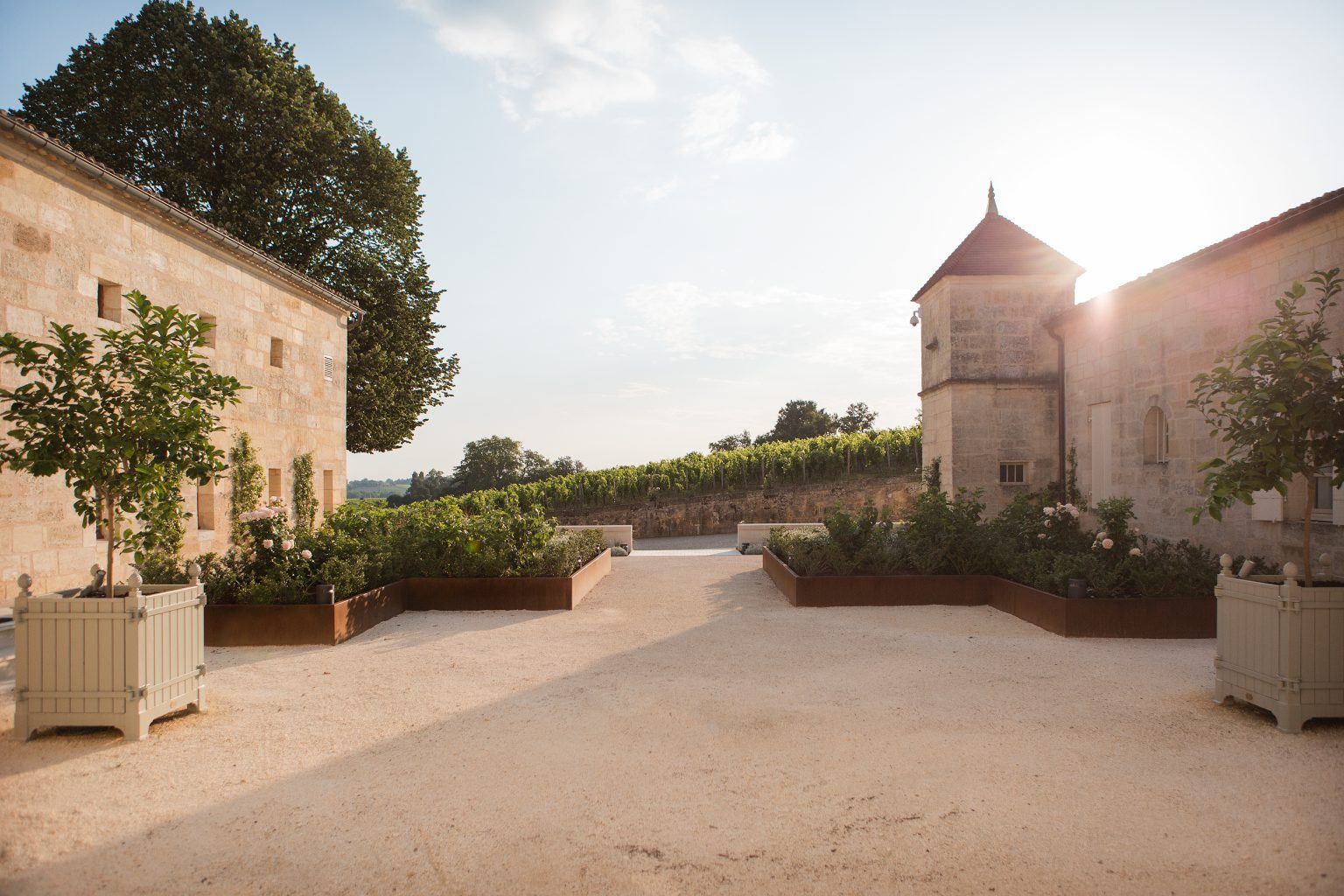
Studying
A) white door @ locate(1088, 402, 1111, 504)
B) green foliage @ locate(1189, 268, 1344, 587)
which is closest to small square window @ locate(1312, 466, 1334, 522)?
white door @ locate(1088, 402, 1111, 504)

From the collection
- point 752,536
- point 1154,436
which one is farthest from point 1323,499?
point 752,536

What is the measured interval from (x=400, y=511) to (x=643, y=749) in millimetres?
9917

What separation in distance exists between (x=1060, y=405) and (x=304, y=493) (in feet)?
47.3

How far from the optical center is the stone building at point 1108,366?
8.45 meters

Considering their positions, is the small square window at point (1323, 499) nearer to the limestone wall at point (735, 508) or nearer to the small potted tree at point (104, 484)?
the small potted tree at point (104, 484)

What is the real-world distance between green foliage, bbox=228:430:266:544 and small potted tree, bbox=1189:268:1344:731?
41.0 feet

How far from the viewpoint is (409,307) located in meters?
20.1

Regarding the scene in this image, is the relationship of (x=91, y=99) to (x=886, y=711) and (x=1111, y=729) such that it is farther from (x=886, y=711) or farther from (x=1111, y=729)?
(x=1111, y=729)

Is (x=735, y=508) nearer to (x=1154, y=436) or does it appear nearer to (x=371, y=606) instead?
(x=1154, y=436)

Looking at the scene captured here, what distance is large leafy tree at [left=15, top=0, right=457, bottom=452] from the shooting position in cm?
1666

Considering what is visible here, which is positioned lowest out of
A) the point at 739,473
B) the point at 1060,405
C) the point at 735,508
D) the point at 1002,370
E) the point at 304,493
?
the point at 735,508

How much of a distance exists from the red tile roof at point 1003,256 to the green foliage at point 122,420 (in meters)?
13.1

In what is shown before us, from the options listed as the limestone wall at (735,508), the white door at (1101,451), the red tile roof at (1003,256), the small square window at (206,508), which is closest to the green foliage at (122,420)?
the small square window at (206,508)

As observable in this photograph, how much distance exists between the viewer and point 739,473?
27.6 m
